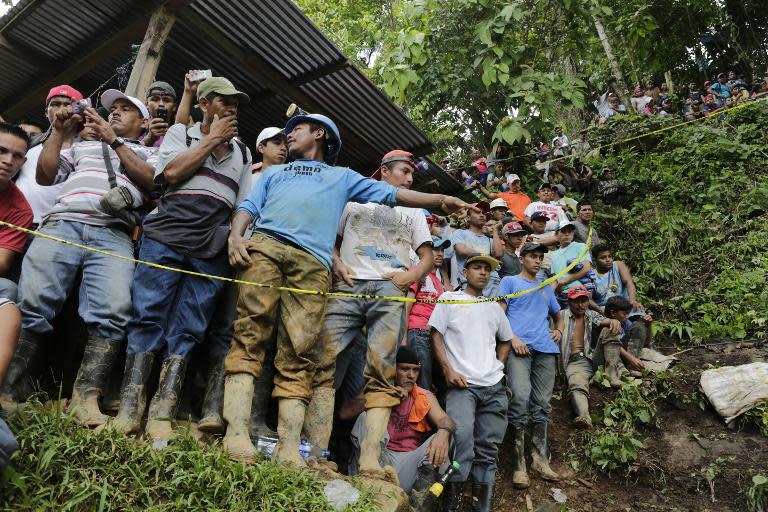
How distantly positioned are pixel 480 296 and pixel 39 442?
367 centimetres

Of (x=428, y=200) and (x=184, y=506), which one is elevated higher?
(x=428, y=200)

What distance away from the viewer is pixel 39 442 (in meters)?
2.76

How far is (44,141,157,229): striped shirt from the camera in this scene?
350 centimetres

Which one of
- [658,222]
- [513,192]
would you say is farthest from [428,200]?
[658,222]

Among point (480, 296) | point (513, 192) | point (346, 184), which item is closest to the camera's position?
point (346, 184)

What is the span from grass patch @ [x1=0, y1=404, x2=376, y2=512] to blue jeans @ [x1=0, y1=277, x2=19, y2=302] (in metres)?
0.70

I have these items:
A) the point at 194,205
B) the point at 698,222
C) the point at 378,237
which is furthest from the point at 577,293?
the point at 698,222

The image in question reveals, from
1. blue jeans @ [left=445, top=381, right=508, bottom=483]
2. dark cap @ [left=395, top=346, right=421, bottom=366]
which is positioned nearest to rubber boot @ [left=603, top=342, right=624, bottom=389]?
blue jeans @ [left=445, top=381, right=508, bottom=483]

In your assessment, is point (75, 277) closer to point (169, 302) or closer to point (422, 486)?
point (169, 302)

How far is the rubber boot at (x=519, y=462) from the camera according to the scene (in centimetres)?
507

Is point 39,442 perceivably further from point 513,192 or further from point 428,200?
point 513,192

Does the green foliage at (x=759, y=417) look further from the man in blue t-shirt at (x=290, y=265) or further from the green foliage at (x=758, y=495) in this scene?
the man in blue t-shirt at (x=290, y=265)

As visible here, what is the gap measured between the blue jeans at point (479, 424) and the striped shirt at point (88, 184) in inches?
115

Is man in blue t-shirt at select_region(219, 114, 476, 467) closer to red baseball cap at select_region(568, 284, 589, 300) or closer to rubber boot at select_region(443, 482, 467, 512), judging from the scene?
rubber boot at select_region(443, 482, 467, 512)
